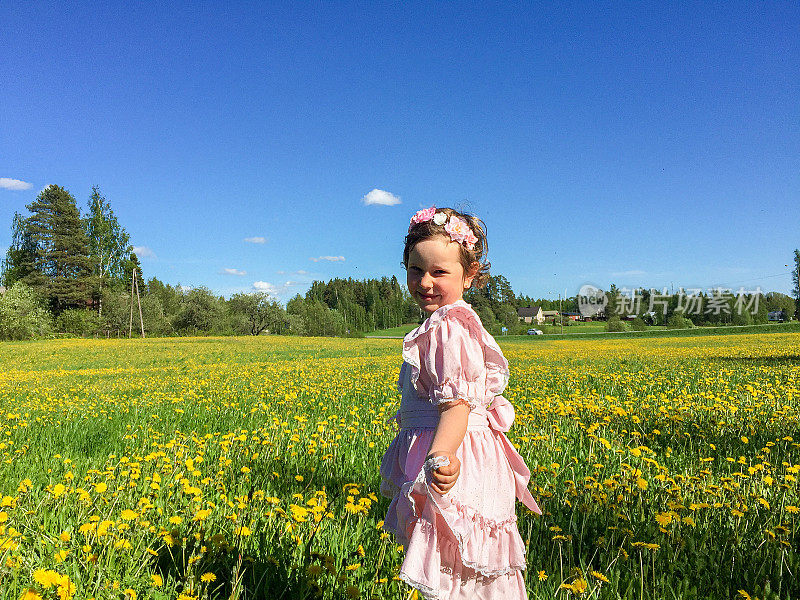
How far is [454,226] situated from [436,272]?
0.70 ft

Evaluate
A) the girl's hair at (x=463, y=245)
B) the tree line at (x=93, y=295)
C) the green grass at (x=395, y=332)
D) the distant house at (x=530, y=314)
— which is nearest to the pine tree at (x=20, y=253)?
the tree line at (x=93, y=295)

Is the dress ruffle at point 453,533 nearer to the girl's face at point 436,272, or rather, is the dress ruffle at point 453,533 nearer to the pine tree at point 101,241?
the girl's face at point 436,272

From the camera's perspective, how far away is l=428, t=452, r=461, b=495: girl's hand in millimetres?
1796

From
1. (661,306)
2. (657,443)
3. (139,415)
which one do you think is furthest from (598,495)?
(661,306)

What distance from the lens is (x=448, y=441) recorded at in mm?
1854

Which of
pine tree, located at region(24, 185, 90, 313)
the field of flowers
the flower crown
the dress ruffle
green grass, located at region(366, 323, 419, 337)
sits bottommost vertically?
green grass, located at region(366, 323, 419, 337)

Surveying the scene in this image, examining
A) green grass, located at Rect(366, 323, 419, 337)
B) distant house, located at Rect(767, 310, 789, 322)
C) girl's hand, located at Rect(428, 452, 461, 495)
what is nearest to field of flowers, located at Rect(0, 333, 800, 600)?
girl's hand, located at Rect(428, 452, 461, 495)

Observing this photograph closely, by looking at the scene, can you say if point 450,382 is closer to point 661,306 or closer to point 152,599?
point 152,599

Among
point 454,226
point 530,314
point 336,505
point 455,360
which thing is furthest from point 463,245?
point 530,314

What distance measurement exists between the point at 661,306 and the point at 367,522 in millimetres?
106278

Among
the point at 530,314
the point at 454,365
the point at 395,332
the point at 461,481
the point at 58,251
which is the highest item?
the point at 58,251

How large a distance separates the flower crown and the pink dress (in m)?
0.28

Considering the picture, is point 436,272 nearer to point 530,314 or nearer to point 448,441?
point 448,441

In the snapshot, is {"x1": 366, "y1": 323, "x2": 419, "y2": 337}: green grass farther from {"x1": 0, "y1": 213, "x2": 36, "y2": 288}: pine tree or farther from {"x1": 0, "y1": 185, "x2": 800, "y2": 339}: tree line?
{"x1": 0, "y1": 213, "x2": 36, "y2": 288}: pine tree
